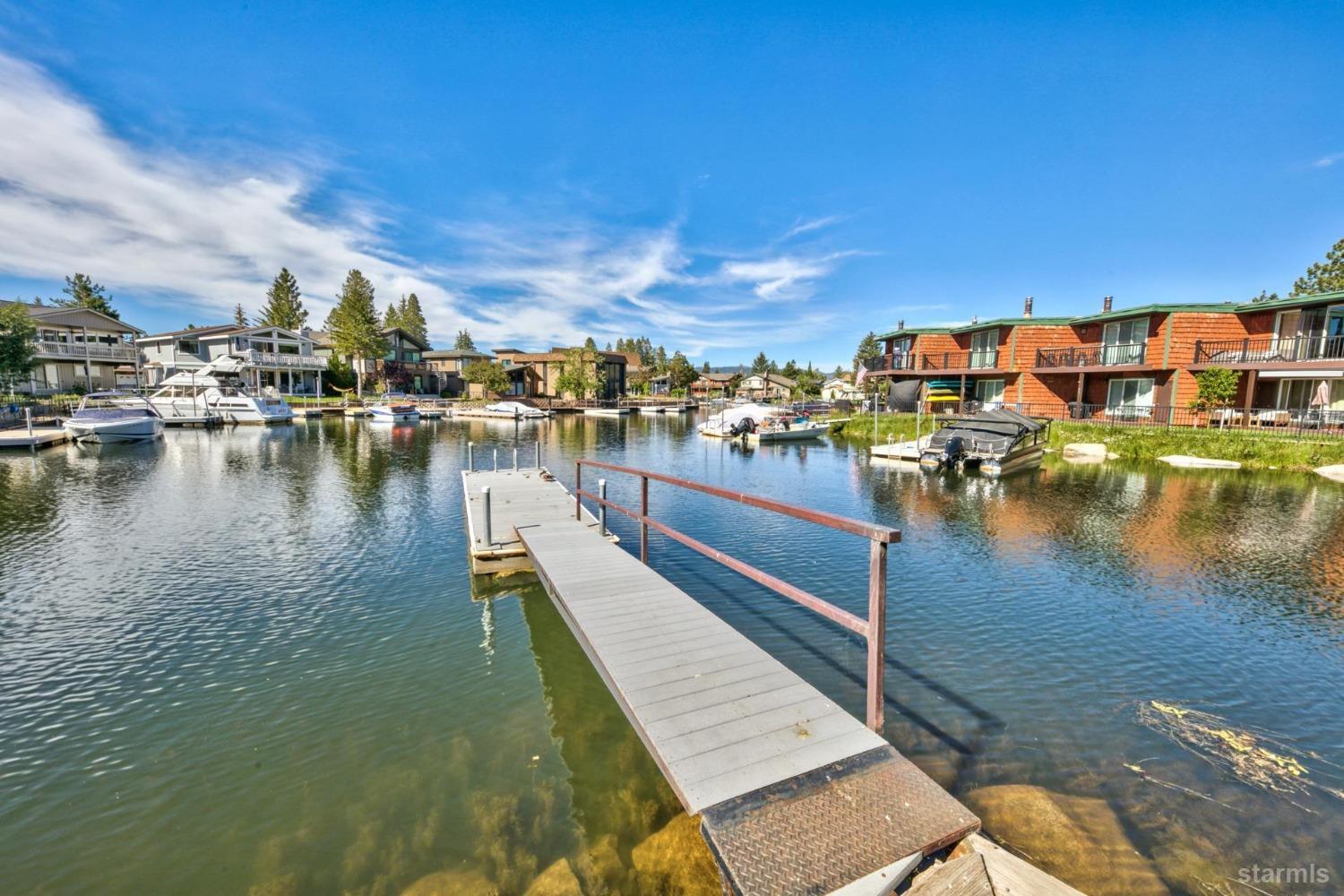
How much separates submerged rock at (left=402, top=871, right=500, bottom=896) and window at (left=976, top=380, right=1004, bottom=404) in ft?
146

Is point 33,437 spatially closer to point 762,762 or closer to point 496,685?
point 496,685

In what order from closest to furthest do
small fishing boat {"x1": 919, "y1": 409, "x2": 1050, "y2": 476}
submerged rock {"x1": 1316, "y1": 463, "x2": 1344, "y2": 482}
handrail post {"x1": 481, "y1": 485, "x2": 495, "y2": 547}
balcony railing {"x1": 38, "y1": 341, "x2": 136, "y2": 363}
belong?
handrail post {"x1": 481, "y1": 485, "x2": 495, "y2": 547}
submerged rock {"x1": 1316, "y1": 463, "x2": 1344, "y2": 482}
small fishing boat {"x1": 919, "y1": 409, "x2": 1050, "y2": 476}
balcony railing {"x1": 38, "y1": 341, "x2": 136, "y2": 363}

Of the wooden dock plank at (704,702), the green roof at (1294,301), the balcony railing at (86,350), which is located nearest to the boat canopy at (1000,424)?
the green roof at (1294,301)

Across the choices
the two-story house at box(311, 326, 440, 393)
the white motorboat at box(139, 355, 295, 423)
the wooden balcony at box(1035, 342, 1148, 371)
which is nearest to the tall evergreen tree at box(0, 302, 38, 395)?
the white motorboat at box(139, 355, 295, 423)

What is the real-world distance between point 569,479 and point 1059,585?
1584cm

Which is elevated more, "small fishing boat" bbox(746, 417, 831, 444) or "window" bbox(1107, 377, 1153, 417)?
"window" bbox(1107, 377, 1153, 417)

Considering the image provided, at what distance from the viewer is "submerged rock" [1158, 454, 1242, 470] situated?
23.9 m

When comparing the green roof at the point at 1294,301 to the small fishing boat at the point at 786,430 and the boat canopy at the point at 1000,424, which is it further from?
the small fishing boat at the point at 786,430

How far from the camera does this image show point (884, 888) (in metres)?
2.66

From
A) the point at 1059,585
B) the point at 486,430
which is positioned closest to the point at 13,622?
the point at 1059,585

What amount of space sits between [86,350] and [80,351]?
44 cm

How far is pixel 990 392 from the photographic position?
40.8 metres

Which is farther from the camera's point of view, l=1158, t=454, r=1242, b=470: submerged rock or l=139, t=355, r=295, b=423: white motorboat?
l=139, t=355, r=295, b=423: white motorboat

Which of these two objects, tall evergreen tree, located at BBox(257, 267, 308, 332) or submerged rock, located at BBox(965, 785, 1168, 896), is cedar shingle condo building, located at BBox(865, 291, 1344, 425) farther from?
tall evergreen tree, located at BBox(257, 267, 308, 332)
